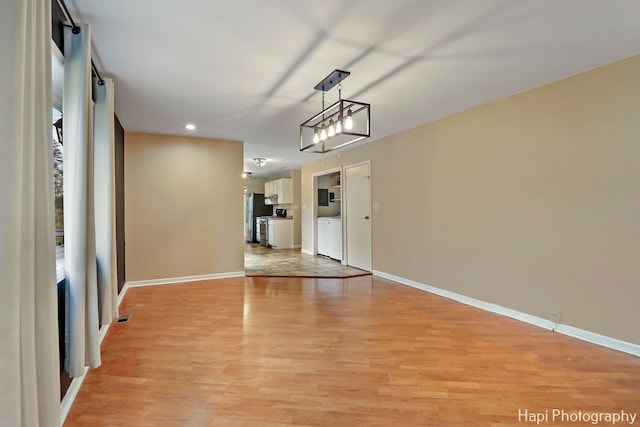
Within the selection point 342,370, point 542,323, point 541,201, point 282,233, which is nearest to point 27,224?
point 342,370

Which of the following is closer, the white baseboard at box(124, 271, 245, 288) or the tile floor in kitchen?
the white baseboard at box(124, 271, 245, 288)

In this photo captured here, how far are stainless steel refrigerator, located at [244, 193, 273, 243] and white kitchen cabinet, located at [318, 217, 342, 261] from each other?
141 inches

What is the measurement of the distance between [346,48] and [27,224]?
7.04 feet

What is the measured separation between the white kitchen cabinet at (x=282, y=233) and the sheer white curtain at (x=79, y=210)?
680cm

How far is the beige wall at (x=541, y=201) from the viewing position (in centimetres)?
258

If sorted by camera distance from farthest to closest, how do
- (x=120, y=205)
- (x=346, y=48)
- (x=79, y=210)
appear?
(x=120, y=205)
(x=346, y=48)
(x=79, y=210)

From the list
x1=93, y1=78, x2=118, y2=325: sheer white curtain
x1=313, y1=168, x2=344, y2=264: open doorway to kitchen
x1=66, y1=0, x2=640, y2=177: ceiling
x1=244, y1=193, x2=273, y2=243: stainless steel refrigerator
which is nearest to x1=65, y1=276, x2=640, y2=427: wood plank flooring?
x1=93, y1=78, x2=118, y2=325: sheer white curtain

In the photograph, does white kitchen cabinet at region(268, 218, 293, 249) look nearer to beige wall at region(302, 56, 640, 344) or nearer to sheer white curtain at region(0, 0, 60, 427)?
beige wall at region(302, 56, 640, 344)

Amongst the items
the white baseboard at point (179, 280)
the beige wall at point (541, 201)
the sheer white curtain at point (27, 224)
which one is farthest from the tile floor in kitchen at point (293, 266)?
the sheer white curtain at point (27, 224)

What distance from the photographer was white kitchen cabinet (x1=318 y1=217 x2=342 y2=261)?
21.8 ft

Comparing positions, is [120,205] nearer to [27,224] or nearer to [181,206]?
[181,206]

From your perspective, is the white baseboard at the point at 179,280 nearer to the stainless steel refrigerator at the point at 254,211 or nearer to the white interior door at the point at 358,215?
the white interior door at the point at 358,215

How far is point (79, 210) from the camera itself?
1.83 m

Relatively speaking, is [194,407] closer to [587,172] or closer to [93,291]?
[93,291]
